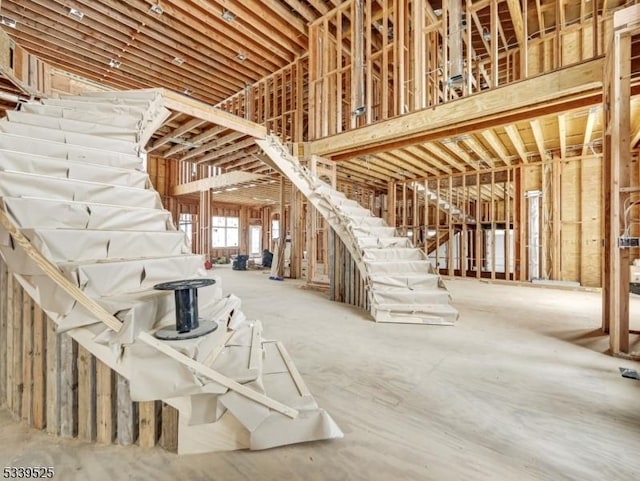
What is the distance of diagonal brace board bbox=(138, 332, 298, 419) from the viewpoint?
1.47 m

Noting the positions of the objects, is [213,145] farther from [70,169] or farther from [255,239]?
[255,239]

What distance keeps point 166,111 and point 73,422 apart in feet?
12.8

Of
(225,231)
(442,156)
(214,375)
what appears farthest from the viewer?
(225,231)

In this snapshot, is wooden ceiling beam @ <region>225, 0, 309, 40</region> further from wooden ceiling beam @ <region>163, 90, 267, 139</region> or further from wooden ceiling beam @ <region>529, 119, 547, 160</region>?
wooden ceiling beam @ <region>529, 119, 547, 160</region>

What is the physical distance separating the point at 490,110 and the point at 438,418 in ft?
14.0

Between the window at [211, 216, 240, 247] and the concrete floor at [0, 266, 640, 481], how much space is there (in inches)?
564

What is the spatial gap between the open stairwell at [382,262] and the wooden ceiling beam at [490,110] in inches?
52.7

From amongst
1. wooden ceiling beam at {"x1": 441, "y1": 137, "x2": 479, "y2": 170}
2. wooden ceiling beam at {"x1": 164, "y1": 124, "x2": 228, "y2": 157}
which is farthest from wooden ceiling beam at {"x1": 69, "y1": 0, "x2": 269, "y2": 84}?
wooden ceiling beam at {"x1": 441, "y1": 137, "x2": 479, "y2": 170}

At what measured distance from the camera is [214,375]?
1486 millimetres

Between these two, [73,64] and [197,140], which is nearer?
[197,140]

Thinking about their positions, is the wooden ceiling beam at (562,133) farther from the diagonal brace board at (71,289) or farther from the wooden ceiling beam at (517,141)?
the diagonal brace board at (71,289)

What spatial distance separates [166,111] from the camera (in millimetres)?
4129

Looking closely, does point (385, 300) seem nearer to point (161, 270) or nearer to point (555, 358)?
point (555, 358)

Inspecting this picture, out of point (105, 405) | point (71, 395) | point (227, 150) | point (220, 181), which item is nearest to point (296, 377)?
point (105, 405)
